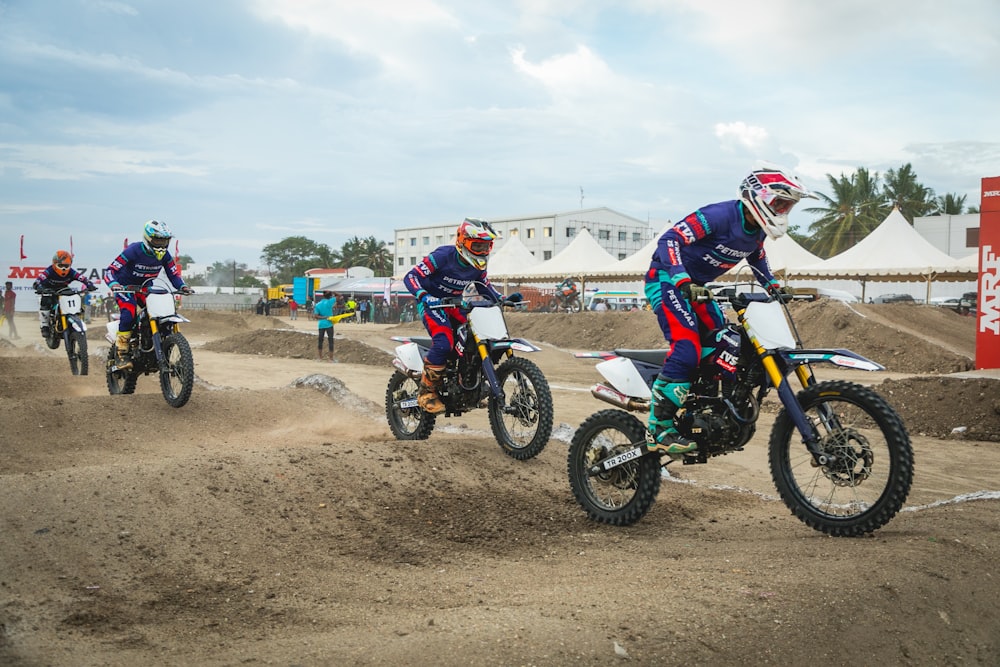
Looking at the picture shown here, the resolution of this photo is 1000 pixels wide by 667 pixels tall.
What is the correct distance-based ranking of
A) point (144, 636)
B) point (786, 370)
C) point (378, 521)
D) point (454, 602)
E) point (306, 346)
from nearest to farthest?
point (144, 636)
point (454, 602)
point (786, 370)
point (378, 521)
point (306, 346)

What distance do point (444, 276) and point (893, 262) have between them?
27.5 metres

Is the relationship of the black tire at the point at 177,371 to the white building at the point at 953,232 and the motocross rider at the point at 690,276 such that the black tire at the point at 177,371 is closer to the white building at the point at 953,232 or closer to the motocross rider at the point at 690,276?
the motocross rider at the point at 690,276

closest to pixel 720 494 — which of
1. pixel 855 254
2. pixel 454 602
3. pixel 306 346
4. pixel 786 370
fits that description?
pixel 786 370

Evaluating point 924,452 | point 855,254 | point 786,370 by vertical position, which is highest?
point 855,254

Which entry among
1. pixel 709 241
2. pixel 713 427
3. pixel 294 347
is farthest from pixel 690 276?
pixel 294 347

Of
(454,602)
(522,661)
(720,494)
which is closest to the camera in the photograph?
(522,661)

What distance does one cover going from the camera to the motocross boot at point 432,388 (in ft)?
25.0

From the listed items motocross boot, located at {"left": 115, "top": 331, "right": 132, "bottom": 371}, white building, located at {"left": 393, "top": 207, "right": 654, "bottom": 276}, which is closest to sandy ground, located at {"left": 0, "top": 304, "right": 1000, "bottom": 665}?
motocross boot, located at {"left": 115, "top": 331, "right": 132, "bottom": 371}

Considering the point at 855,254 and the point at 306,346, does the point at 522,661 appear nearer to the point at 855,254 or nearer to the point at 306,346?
the point at 306,346

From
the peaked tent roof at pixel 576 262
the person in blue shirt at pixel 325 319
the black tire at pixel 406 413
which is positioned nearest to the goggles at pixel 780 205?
the black tire at pixel 406 413

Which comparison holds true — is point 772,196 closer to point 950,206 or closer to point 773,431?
point 773,431

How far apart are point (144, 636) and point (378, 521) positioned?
2190 mm

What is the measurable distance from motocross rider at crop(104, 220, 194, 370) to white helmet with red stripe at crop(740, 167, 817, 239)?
7.37 metres

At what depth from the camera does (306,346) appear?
24016 mm
